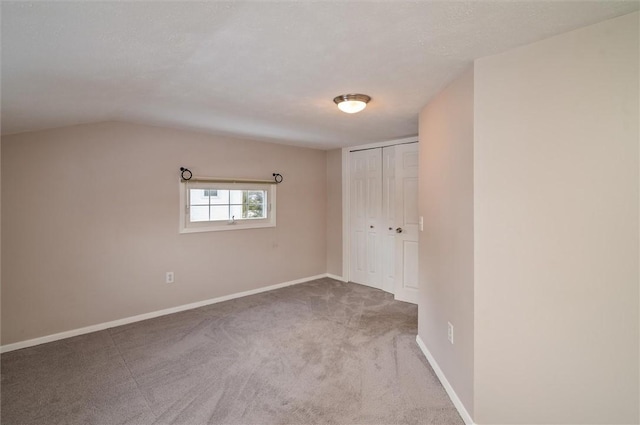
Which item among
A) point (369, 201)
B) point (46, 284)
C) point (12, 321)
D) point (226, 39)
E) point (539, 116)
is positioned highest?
point (226, 39)

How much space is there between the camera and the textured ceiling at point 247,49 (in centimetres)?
123

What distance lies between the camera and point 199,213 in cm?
393

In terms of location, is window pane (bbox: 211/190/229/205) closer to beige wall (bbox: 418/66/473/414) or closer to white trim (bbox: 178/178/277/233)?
white trim (bbox: 178/178/277/233)

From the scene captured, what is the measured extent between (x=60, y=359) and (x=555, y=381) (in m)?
3.51

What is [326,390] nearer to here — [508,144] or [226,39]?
[508,144]

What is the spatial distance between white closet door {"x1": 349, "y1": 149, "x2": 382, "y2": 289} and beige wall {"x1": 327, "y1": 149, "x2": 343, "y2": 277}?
22 centimetres

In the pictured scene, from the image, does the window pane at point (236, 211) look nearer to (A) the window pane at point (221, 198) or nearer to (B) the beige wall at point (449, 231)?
(A) the window pane at point (221, 198)

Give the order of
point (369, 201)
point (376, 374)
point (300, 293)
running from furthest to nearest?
point (369, 201) → point (300, 293) → point (376, 374)

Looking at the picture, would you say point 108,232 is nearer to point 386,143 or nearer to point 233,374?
point 233,374

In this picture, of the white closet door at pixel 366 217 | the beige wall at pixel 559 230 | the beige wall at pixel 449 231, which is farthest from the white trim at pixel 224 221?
the beige wall at pixel 559 230

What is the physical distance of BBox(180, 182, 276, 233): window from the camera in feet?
12.5

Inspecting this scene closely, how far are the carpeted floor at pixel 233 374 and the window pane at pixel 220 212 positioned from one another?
4.02 ft

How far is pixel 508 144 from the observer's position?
167cm

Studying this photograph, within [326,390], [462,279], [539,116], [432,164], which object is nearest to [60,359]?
[326,390]
